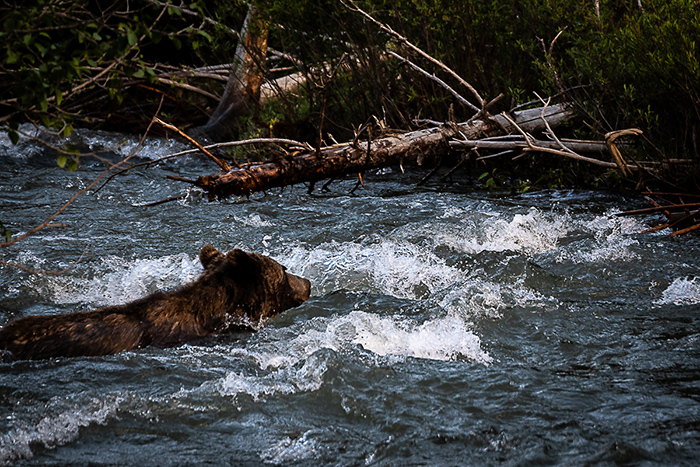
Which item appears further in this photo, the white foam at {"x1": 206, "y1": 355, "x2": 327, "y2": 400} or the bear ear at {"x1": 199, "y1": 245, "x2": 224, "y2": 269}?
the bear ear at {"x1": 199, "y1": 245, "x2": 224, "y2": 269}

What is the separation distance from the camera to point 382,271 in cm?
662

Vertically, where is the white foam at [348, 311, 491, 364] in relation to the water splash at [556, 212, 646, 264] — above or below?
above

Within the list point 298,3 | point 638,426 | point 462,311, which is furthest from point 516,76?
point 638,426

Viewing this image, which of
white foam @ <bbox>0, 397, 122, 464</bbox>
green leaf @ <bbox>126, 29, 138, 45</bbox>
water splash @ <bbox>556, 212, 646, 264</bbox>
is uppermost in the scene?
green leaf @ <bbox>126, 29, 138, 45</bbox>

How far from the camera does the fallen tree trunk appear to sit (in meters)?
7.63

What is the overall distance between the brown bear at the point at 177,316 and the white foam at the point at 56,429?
82 centimetres

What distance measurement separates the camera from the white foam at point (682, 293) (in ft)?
17.6

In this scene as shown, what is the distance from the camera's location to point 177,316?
4.82m

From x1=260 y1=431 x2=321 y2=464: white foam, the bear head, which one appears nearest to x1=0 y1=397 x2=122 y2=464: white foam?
x1=260 y1=431 x2=321 y2=464: white foam

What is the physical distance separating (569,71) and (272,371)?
7.62 m

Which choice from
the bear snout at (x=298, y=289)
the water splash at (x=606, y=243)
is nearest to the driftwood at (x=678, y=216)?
the water splash at (x=606, y=243)

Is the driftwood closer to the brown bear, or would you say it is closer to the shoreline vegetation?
the shoreline vegetation

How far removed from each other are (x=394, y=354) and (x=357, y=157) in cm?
458

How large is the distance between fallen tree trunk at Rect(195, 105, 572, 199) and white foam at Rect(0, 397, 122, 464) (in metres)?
3.75
